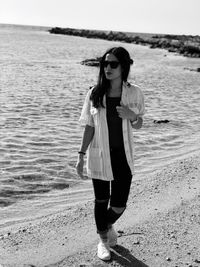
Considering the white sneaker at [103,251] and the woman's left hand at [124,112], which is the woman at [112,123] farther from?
the white sneaker at [103,251]

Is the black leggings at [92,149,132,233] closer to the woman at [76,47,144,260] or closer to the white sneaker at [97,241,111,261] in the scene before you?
the woman at [76,47,144,260]

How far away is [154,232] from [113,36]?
93.7 m

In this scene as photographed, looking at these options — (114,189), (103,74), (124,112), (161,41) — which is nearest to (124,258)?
(114,189)

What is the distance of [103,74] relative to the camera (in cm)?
468

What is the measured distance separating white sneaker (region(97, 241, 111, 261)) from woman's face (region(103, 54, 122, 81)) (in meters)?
1.94

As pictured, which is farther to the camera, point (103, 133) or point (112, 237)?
point (112, 237)

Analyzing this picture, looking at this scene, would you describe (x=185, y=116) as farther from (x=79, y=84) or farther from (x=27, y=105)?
(x=79, y=84)

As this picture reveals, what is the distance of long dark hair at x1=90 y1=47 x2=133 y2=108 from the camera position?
4.55 metres

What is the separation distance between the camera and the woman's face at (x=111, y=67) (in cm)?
454

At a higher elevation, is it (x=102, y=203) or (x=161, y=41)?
(x=102, y=203)

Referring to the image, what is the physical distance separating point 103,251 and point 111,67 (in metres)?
2.09

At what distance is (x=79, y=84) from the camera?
24.2 meters

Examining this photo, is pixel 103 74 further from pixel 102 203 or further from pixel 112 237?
pixel 112 237

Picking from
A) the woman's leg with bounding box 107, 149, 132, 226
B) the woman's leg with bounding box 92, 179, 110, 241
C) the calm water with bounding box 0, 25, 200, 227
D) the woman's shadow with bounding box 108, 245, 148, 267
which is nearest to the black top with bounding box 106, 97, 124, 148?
the woman's leg with bounding box 107, 149, 132, 226
